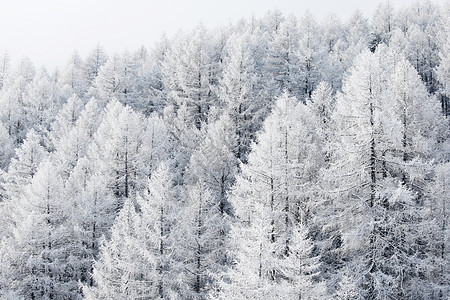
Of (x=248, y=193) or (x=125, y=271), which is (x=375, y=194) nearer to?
(x=248, y=193)

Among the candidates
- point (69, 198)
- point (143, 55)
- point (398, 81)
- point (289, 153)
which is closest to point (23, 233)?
point (69, 198)

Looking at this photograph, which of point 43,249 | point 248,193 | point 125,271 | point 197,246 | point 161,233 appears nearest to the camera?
point 125,271

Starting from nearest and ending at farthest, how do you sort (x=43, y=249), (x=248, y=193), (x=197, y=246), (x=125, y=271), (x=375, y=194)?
(x=375, y=194), (x=125, y=271), (x=248, y=193), (x=197, y=246), (x=43, y=249)

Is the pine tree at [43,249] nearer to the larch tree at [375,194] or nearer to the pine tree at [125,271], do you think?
the pine tree at [125,271]

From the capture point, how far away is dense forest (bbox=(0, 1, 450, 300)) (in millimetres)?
17109

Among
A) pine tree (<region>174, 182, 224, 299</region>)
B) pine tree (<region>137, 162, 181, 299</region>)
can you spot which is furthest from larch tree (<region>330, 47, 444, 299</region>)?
pine tree (<region>137, 162, 181, 299</region>)

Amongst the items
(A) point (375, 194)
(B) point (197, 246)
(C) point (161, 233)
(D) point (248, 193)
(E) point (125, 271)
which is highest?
(A) point (375, 194)

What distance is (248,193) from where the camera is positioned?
882 inches

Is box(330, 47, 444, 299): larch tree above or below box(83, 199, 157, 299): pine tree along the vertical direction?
above

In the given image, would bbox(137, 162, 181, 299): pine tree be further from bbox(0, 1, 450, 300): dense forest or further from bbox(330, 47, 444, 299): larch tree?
bbox(330, 47, 444, 299): larch tree

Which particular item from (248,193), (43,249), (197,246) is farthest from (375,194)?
(43,249)

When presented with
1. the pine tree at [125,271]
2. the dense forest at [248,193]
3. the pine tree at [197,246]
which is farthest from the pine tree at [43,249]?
the pine tree at [197,246]

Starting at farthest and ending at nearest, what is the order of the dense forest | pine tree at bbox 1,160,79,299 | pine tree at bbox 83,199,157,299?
pine tree at bbox 1,160,79,299 < pine tree at bbox 83,199,157,299 < the dense forest

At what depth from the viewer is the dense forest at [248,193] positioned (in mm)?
17109
